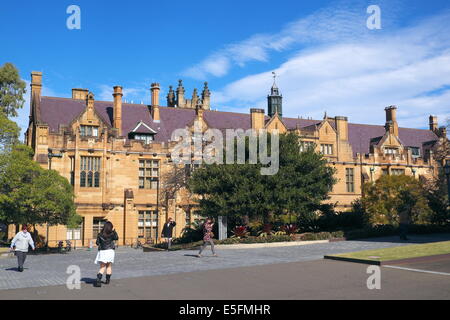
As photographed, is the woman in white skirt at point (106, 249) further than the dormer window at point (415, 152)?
No

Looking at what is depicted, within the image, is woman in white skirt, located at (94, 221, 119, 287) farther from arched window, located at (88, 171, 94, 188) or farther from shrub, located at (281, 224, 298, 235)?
arched window, located at (88, 171, 94, 188)

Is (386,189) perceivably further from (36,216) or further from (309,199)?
(36,216)

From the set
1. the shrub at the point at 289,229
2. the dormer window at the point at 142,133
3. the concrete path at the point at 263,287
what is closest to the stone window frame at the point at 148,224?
the dormer window at the point at 142,133

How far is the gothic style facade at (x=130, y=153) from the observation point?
3853 cm

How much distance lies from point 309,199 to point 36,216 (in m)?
17.7

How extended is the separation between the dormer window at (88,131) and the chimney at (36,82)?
251 inches

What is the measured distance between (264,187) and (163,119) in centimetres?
1949

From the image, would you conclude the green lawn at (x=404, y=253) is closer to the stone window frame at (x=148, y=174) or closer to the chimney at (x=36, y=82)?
the stone window frame at (x=148, y=174)

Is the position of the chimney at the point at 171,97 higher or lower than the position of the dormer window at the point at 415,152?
higher

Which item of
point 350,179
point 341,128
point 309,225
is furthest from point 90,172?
point 350,179

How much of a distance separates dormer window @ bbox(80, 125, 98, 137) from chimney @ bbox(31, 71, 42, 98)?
6379mm

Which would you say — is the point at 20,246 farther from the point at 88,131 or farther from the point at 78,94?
the point at 78,94

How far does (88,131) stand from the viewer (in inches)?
1571

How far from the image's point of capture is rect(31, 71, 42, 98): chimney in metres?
41.9
